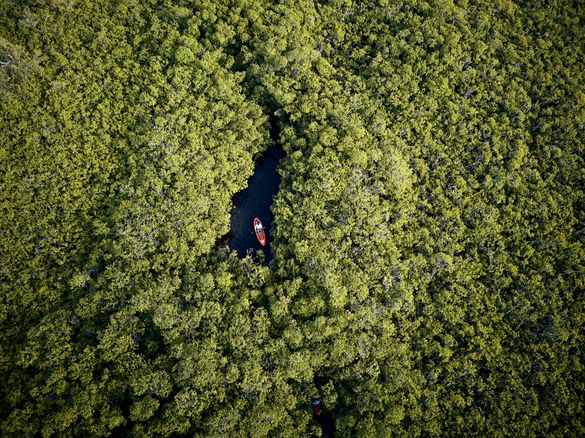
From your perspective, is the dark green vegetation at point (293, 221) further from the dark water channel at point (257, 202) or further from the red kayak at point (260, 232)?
the dark water channel at point (257, 202)

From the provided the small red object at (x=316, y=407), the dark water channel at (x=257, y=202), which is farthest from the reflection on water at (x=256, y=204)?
the small red object at (x=316, y=407)

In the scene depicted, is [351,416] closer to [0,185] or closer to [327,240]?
[327,240]

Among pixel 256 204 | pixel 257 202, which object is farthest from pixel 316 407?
pixel 257 202

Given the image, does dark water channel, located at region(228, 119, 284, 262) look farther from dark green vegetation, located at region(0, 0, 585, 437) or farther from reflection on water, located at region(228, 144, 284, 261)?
dark green vegetation, located at region(0, 0, 585, 437)

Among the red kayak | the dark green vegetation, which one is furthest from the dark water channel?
the dark green vegetation

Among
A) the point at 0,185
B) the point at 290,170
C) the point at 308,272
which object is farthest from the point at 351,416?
the point at 0,185
